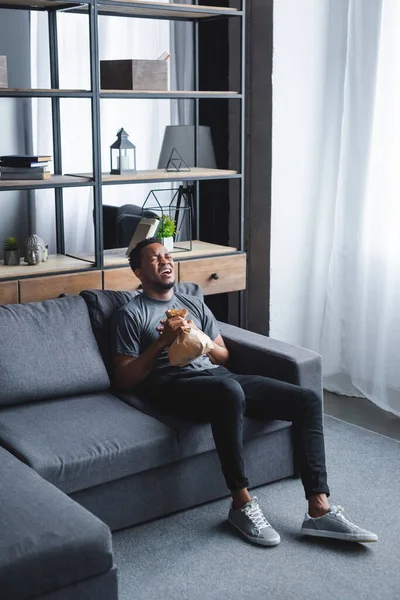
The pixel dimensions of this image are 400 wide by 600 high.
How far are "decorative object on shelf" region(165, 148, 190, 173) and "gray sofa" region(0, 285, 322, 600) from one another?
2.24 feet

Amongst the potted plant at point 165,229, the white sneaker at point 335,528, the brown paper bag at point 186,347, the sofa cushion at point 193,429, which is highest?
the potted plant at point 165,229

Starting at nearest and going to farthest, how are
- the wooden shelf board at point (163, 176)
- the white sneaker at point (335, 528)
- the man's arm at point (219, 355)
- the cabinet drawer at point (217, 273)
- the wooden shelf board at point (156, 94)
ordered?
the white sneaker at point (335, 528), the man's arm at point (219, 355), the wooden shelf board at point (156, 94), the wooden shelf board at point (163, 176), the cabinet drawer at point (217, 273)

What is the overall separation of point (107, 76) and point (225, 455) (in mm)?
1865

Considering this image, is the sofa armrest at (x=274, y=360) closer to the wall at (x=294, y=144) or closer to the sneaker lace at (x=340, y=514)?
the sneaker lace at (x=340, y=514)

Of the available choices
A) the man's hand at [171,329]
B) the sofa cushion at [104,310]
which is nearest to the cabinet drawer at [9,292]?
the sofa cushion at [104,310]

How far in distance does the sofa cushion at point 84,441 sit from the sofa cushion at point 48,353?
3.0 inches

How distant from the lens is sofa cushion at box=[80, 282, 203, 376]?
3.26 meters

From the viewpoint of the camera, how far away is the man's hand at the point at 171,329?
118 inches

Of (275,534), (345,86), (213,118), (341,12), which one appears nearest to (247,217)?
(213,118)

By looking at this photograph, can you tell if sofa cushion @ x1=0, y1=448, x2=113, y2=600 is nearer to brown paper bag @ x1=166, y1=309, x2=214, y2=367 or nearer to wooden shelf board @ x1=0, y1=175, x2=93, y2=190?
brown paper bag @ x1=166, y1=309, x2=214, y2=367

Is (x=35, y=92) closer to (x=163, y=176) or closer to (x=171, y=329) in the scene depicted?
(x=163, y=176)

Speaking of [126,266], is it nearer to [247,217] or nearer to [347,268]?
[247,217]

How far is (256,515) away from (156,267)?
1.03 m

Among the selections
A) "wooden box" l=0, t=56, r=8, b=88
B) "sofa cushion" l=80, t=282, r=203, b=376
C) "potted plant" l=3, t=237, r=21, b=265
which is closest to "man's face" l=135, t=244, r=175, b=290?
"sofa cushion" l=80, t=282, r=203, b=376
